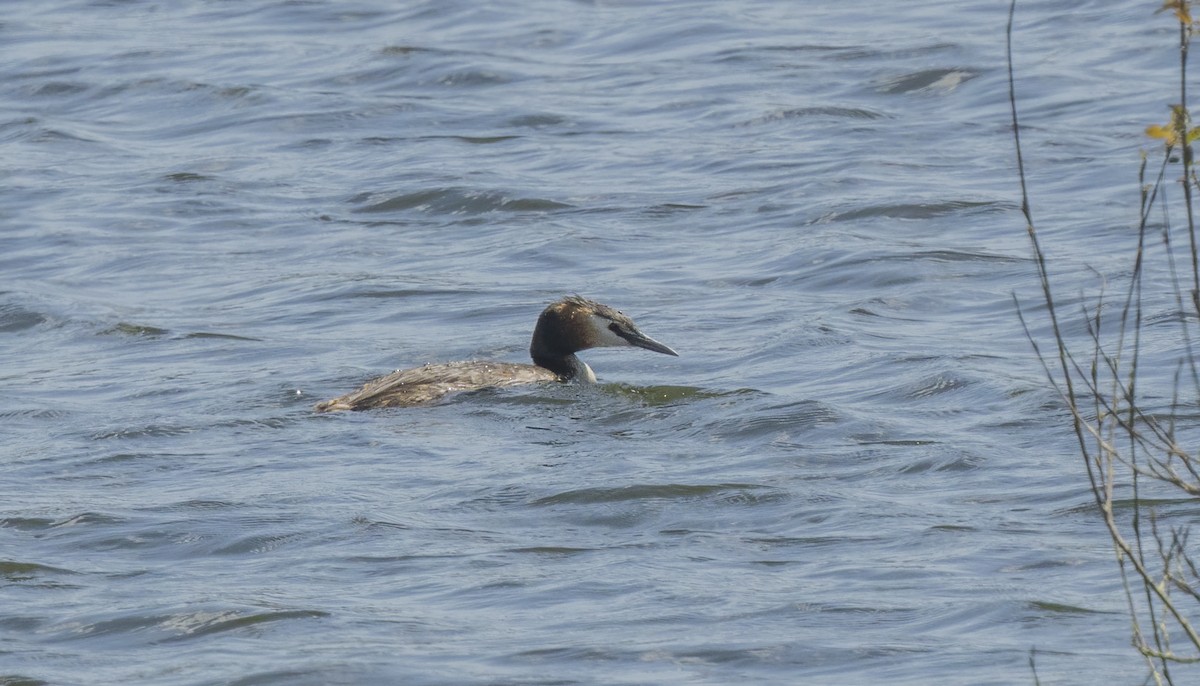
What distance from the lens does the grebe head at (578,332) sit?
1184 cm

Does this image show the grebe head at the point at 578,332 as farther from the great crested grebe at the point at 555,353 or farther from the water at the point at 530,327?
the water at the point at 530,327

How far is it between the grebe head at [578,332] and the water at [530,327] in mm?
277

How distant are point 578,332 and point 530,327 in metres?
1.29

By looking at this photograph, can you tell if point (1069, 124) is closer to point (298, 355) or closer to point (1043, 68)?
point (1043, 68)

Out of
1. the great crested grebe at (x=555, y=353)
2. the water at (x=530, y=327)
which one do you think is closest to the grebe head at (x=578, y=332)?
the great crested grebe at (x=555, y=353)

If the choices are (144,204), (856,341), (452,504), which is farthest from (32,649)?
(144,204)

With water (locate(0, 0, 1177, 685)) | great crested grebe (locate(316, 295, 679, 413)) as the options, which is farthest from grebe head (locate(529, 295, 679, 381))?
water (locate(0, 0, 1177, 685))

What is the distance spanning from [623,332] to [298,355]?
1.91m

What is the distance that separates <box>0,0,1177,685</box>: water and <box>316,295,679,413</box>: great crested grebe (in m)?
0.22

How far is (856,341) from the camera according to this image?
40.1 ft

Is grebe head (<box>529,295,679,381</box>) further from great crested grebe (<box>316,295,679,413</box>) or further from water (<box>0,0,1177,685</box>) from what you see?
water (<box>0,0,1177,685</box>)

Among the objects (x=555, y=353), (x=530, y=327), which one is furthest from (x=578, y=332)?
(x=530, y=327)

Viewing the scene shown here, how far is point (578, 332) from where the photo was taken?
468 inches

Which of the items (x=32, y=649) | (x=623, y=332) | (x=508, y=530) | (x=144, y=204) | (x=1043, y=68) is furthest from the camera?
(x=1043, y=68)
